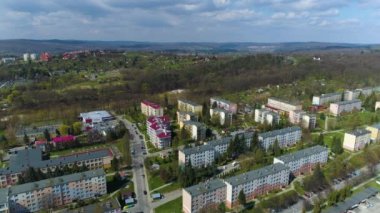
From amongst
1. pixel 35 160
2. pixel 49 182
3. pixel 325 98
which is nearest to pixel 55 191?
pixel 49 182

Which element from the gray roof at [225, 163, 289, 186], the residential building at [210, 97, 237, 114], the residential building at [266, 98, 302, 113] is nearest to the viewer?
the gray roof at [225, 163, 289, 186]

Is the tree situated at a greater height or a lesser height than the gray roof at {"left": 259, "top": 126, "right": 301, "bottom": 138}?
lesser

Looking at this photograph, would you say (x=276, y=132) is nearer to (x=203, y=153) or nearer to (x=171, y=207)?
(x=203, y=153)

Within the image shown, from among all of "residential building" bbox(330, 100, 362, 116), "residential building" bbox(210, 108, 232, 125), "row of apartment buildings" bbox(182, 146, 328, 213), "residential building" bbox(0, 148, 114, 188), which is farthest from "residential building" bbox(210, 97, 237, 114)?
"residential building" bbox(0, 148, 114, 188)

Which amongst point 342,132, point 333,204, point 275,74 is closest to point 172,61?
point 275,74

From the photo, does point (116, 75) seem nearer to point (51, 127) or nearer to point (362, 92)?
point (51, 127)

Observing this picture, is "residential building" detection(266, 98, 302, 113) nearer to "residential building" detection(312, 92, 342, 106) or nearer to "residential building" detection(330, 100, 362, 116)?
"residential building" detection(330, 100, 362, 116)

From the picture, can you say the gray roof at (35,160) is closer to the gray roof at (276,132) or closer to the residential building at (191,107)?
the gray roof at (276,132)
